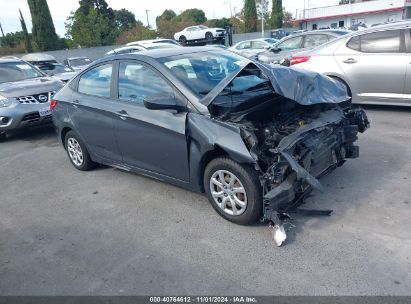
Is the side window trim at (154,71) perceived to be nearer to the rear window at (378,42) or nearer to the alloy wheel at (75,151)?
the alloy wheel at (75,151)

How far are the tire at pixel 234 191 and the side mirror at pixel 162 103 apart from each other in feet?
2.19

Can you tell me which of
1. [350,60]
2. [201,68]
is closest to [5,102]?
[201,68]

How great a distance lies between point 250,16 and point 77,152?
1878 inches

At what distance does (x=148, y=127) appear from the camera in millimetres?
4172

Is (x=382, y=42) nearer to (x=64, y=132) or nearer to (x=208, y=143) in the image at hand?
(x=208, y=143)

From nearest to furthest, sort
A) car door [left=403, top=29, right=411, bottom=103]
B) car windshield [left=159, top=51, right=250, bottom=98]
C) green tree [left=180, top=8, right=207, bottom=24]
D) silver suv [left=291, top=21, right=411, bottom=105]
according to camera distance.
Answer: car windshield [left=159, top=51, right=250, bottom=98]
car door [left=403, top=29, right=411, bottom=103]
silver suv [left=291, top=21, right=411, bottom=105]
green tree [left=180, top=8, right=207, bottom=24]

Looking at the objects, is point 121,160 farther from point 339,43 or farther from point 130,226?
point 339,43

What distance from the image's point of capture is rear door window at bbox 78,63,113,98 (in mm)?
4789

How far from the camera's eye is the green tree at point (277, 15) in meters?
56.5

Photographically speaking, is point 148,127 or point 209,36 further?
point 209,36

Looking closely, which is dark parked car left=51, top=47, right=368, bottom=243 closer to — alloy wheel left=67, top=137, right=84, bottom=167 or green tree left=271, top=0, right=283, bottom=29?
alloy wheel left=67, top=137, right=84, bottom=167

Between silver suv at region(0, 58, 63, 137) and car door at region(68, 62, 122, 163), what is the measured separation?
2940mm

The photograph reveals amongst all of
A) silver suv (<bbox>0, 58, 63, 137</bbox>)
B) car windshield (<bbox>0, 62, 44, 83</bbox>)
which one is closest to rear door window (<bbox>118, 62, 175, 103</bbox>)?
silver suv (<bbox>0, 58, 63, 137</bbox>)

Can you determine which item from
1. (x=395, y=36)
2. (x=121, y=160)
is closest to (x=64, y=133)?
(x=121, y=160)
